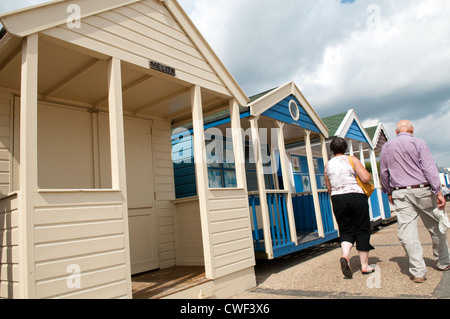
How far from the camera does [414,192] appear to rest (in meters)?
3.74

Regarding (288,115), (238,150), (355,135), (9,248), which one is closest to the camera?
(9,248)

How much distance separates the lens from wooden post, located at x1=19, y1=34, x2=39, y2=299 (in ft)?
7.98

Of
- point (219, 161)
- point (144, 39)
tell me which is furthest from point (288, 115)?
point (144, 39)

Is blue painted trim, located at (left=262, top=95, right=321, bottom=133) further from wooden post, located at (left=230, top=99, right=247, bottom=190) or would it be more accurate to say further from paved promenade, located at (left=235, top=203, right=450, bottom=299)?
paved promenade, located at (left=235, top=203, right=450, bottom=299)

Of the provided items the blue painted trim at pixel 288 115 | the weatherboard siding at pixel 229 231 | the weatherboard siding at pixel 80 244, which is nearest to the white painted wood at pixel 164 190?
the weatherboard siding at pixel 229 231

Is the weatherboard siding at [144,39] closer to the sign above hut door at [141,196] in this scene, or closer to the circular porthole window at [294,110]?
the sign above hut door at [141,196]

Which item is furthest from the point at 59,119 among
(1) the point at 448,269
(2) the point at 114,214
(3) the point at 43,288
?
(1) the point at 448,269

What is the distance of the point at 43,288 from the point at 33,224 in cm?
48

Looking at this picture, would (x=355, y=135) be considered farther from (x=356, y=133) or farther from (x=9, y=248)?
(x=9, y=248)

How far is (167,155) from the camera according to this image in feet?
18.7

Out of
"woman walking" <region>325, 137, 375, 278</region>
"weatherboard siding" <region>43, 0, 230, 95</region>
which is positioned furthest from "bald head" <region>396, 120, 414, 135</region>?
"weatherboard siding" <region>43, 0, 230, 95</region>

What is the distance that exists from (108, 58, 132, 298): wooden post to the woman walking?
255 centimetres

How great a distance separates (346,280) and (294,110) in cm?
346
